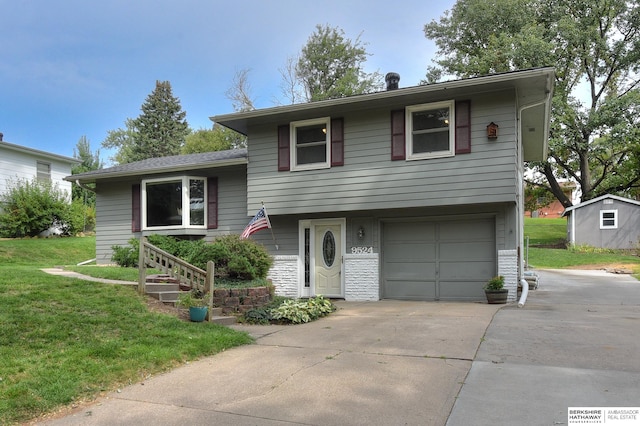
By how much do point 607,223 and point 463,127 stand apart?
20.3 metres

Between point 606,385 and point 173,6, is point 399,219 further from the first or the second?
point 173,6

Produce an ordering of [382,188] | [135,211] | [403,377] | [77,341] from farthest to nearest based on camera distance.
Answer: [135,211] → [382,188] → [77,341] → [403,377]

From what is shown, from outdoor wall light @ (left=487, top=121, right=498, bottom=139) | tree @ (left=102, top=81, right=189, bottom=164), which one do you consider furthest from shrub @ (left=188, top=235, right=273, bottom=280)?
tree @ (left=102, top=81, right=189, bottom=164)

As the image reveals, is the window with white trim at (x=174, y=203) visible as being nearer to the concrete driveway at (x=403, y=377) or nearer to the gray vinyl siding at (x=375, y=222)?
the gray vinyl siding at (x=375, y=222)

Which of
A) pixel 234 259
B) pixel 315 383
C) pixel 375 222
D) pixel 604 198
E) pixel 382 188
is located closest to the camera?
pixel 315 383

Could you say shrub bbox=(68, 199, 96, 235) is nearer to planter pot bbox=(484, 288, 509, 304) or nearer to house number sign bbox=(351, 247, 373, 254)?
house number sign bbox=(351, 247, 373, 254)

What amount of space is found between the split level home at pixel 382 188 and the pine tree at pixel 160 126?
35.2 m

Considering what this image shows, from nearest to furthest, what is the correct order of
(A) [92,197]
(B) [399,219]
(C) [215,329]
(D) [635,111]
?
(C) [215,329] < (B) [399,219] < (D) [635,111] < (A) [92,197]

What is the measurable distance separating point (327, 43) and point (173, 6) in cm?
1943

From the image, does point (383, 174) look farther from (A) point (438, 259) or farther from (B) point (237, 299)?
(B) point (237, 299)

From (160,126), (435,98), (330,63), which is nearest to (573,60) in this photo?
(330,63)

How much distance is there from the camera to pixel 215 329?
275 inches

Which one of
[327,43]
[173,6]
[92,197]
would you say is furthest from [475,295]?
[92,197]

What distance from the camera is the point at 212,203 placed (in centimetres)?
1368
